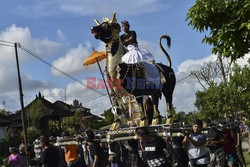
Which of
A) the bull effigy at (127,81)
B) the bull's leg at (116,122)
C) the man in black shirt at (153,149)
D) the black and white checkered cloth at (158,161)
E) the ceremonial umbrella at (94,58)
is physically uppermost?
the ceremonial umbrella at (94,58)

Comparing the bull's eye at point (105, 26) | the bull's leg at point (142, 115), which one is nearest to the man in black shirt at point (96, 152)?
the bull's leg at point (142, 115)

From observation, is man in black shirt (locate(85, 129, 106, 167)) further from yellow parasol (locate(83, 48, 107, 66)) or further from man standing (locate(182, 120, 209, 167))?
yellow parasol (locate(83, 48, 107, 66))

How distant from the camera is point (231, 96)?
72.0 ft

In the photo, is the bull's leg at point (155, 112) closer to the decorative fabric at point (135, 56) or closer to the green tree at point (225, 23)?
the decorative fabric at point (135, 56)

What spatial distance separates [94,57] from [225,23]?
491cm

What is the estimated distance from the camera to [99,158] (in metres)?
8.78

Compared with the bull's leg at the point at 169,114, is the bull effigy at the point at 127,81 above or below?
above

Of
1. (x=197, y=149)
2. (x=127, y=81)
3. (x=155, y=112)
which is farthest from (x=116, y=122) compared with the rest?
(x=197, y=149)

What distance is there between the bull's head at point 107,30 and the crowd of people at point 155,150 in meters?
2.73

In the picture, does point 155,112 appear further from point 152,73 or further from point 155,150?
point 155,150

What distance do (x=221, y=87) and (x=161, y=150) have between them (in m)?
16.0

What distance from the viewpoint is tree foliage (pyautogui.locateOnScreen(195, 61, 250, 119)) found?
21.5m

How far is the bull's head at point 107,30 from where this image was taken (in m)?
11.1

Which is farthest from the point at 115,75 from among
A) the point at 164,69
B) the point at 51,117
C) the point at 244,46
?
the point at 51,117
